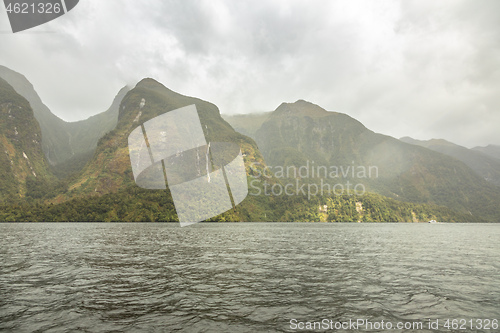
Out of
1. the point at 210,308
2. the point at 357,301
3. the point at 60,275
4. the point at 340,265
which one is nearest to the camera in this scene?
the point at 210,308

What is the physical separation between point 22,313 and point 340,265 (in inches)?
1088

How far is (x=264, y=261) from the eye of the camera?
33156 mm

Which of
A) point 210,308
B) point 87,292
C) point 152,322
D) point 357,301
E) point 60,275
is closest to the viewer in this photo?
point 152,322

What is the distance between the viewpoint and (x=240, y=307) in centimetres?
1628

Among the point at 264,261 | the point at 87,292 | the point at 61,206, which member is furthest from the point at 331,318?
the point at 61,206

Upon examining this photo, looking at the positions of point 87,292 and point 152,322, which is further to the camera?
point 87,292

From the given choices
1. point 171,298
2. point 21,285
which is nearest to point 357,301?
point 171,298

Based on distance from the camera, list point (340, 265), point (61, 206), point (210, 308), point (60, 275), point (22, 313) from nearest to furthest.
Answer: point (22, 313)
point (210, 308)
point (60, 275)
point (340, 265)
point (61, 206)

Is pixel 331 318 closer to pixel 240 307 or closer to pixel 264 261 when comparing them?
pixel 240 307

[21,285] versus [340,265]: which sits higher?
[21,285]

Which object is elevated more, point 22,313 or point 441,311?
point 22,313

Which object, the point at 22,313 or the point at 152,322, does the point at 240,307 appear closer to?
the point at 152,322

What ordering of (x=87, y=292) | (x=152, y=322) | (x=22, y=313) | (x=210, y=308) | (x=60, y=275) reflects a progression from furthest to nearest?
(x=60, y=275)
(x=87, y=292)
(x=210, y=308)
(x=22, y=313)
(x=152, y=322)

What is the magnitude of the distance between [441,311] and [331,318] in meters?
7.19
